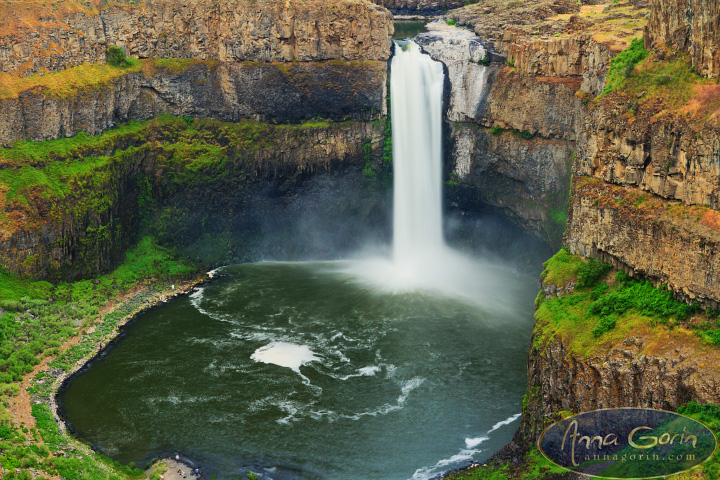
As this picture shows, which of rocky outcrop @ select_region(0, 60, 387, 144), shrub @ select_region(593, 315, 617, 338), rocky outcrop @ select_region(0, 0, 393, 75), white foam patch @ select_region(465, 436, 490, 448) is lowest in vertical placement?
white foam patch @ select_region(465, 436, 490, 448)

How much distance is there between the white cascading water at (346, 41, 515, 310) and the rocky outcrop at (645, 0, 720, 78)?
1090 inches

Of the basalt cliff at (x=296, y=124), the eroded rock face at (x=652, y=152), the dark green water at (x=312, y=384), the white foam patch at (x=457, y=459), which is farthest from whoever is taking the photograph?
the basalt cliff at (x=296, y=124)

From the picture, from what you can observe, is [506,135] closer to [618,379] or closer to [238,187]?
[238,187]

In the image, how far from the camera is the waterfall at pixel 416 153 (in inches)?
2761

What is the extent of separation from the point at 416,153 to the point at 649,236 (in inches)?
1378

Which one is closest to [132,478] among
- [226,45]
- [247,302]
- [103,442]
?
[103,442]

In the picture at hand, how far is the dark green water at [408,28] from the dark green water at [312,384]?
28013mm

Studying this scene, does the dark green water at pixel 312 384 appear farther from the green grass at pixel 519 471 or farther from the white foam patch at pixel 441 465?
the green grass at pixel 519 471

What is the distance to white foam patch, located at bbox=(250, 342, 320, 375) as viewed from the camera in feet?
167

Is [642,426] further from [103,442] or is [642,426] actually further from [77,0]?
[77,0]

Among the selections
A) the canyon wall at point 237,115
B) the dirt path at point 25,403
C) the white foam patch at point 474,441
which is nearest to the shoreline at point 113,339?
the dirt path at point 25,403

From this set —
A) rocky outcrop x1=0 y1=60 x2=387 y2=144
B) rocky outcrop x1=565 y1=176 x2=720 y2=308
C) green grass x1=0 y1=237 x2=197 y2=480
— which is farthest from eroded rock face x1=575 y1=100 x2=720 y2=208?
rocky outcrop x1=0 y1=60 x2=387 y2=144

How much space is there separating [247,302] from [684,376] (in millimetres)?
36671

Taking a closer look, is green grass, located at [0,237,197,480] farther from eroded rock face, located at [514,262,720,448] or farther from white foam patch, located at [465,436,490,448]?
eroded rock face, located at [514,262,720,448]
